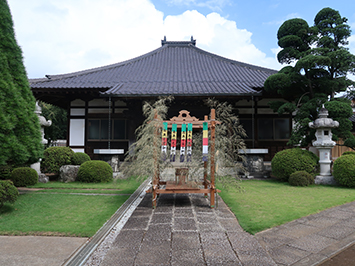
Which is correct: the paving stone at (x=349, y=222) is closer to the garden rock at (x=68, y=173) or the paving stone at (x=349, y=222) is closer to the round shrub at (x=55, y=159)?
the garden rock at (x=68, y=173)

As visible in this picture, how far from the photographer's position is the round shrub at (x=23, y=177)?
700 centimetres

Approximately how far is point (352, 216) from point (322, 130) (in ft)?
13.7

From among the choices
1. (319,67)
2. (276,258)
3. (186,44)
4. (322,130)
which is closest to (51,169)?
(276,258)

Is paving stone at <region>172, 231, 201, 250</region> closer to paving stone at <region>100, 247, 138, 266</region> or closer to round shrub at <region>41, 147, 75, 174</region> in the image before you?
paving stone at <region>100, 247, 138, 266</region>

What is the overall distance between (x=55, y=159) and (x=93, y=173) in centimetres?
175

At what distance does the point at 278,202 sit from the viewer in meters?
5.25

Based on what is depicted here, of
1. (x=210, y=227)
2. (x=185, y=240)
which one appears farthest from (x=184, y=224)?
(x=185, y=240)

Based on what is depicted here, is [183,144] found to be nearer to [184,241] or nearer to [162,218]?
[162,218]

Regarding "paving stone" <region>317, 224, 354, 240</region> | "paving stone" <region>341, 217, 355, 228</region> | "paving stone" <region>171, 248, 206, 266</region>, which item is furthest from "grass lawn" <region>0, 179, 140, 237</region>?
"paving stone" <region>341, 217, 355, 228</region>

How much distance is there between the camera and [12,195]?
4203mm

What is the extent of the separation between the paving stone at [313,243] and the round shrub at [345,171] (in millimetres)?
4549

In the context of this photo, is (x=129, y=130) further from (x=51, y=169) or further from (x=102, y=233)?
(x=102, y=233)

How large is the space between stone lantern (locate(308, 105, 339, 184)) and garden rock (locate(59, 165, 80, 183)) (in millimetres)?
7724

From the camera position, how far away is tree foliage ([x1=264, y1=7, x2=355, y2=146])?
308 inches
